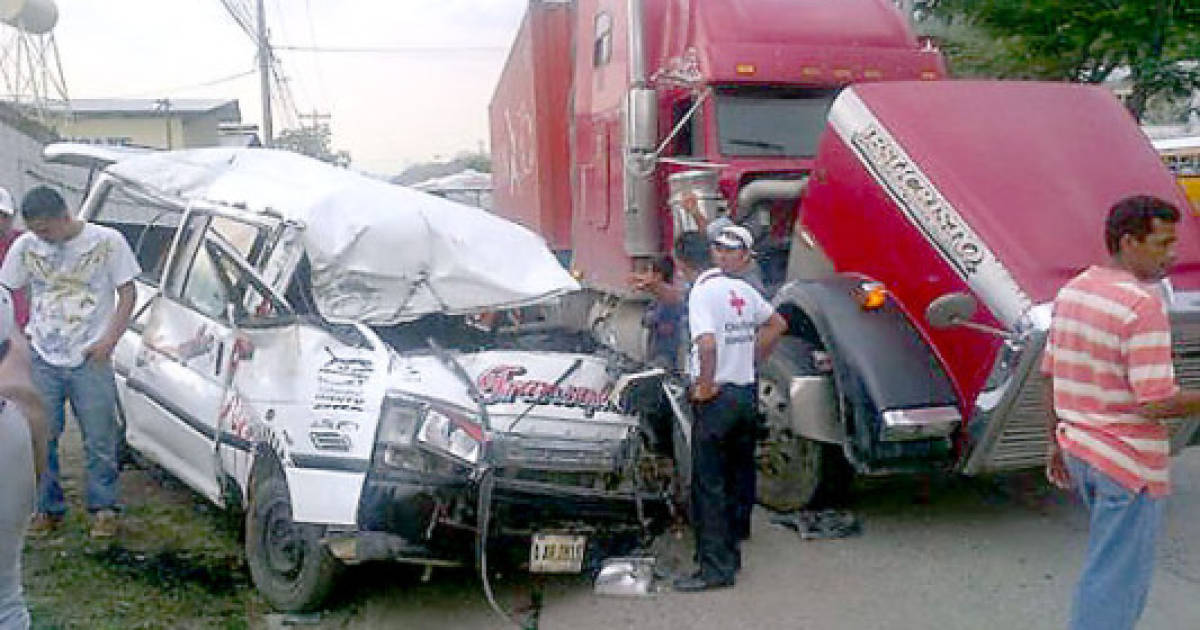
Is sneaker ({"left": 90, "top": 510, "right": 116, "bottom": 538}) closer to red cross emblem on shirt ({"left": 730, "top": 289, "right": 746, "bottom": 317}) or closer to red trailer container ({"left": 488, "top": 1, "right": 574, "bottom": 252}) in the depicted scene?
red cross emblem on shirt ({"left": 730, "top": 289, "right": 746, "bottom": 317})

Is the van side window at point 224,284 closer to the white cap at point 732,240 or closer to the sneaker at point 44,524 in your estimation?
the sneaker at point 44,524

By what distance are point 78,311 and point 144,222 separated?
1966 millimetres

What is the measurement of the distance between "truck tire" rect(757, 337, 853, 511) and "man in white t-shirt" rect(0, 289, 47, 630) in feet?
13.2

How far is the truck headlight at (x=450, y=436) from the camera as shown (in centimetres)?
494

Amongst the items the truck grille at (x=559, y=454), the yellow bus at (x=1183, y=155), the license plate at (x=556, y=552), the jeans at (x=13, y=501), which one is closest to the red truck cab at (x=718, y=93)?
the truck grille at (x=559, y=454)

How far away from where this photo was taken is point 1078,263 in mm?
5914

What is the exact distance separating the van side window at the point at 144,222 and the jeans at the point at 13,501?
13.0ft

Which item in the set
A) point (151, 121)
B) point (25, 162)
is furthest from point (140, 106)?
point (25, 162)

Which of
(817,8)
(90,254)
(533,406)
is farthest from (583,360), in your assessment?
(817,8)

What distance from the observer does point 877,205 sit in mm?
6562

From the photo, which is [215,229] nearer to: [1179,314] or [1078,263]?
[1078,263]

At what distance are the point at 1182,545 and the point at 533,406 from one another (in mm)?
3378

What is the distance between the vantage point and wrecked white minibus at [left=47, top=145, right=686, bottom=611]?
4965 millimetres

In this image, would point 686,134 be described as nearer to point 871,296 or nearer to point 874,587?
point 871,296
